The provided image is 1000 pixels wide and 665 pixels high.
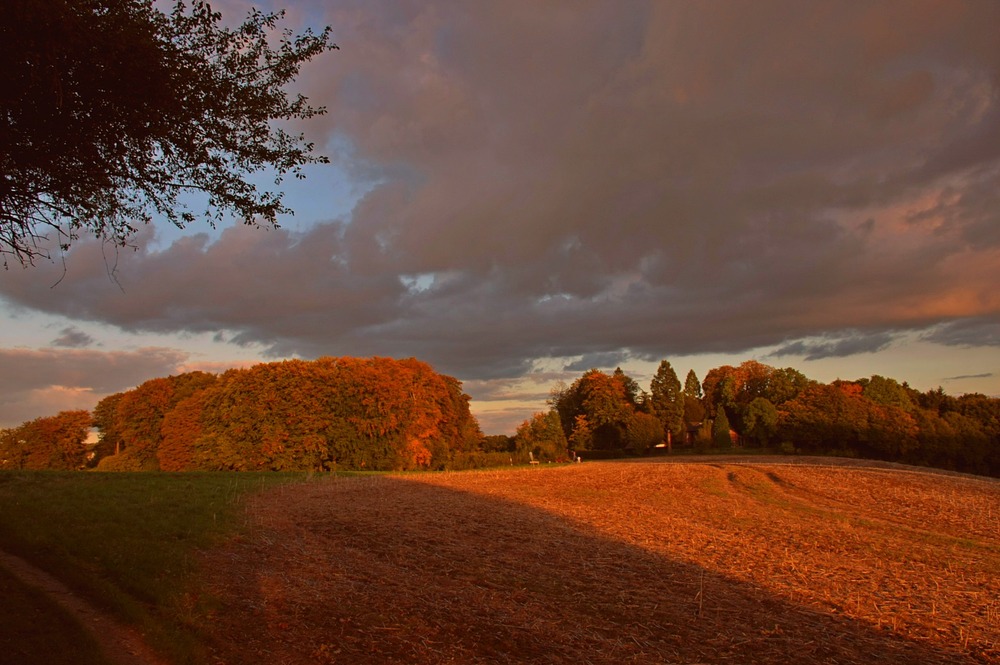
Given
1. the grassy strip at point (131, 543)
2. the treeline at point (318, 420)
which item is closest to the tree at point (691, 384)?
the treeline at point (318, 420)

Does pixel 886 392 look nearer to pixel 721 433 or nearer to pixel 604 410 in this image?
pixel 721 433

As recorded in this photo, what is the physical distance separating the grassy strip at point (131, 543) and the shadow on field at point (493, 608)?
576mm

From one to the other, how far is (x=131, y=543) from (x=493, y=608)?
8.16 metres

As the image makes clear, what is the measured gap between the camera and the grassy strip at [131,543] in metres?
8.96

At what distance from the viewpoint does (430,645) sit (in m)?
8.58

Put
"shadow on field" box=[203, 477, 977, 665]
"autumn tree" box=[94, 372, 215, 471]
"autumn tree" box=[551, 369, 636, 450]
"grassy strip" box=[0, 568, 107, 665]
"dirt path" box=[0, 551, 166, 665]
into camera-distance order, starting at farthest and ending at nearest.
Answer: "autumn tree" box=[551, 369, 636, 450]
"autumn tree" box=[94, 372, 215, 471]
"shadow on field" box=[203, 477, 977, 665]
"dirt path" box=[0, 551, 166, 665]
"grassy strip" box=[0, 568, 107, 665]

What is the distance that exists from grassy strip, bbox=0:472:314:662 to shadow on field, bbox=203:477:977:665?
0.58 meters

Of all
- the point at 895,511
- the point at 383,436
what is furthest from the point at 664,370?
the point at 895,511

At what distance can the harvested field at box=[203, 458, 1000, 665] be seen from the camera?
888 centimetres

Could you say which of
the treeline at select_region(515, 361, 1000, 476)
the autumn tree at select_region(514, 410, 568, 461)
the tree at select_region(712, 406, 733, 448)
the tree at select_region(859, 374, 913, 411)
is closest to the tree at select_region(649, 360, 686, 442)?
the treeline at select_region(515, 361, 1000, 476)

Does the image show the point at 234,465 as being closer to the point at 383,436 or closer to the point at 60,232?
the point at 383,436

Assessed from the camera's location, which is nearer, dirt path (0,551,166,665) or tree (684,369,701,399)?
dirt path (0,551,166,665)

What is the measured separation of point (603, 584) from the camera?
40.9ft

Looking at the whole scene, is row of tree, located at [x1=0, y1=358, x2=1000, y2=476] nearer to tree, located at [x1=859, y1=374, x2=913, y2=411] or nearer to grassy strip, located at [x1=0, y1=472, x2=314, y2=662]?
tree, located at [x1=859, y1=374, x2=913, y2=411]
